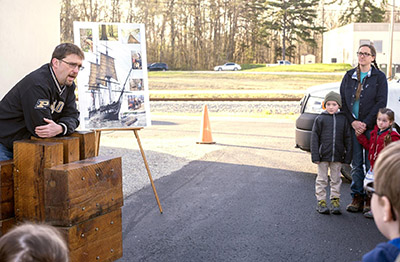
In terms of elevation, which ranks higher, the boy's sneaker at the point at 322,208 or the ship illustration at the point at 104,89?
the ship illustration at the point at 104,89

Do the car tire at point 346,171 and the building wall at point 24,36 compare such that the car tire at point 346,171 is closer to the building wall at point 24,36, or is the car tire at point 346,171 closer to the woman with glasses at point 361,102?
the woman with glasses at point 361,102

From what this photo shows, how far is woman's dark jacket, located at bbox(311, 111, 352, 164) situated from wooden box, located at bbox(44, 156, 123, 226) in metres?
3.32

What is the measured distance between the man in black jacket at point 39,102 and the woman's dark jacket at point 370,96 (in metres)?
3.72

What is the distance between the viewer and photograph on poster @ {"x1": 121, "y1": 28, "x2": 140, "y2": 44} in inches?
255

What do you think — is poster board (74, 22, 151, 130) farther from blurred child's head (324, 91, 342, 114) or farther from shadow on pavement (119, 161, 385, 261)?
blurred child's head (324, 91, 342, 114)

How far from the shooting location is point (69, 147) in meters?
3.55

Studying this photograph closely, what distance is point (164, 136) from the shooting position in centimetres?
1402

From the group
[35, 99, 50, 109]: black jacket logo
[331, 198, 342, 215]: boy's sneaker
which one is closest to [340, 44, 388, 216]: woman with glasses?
[331, 198, 342, 215]: boy's sneaker

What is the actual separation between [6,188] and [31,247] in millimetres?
1986

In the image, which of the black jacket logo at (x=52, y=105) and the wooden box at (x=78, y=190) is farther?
the black jacket logo at (x=52, y=105)

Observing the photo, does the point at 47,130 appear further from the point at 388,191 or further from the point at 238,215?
the point at 238,215

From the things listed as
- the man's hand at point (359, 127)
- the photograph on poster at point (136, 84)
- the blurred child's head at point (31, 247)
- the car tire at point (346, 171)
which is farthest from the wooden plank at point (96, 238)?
the car tire at point (346, 171)

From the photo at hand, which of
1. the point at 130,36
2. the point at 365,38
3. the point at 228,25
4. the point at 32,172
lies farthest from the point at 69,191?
the point at 228,25

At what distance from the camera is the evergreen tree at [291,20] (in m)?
66.6
